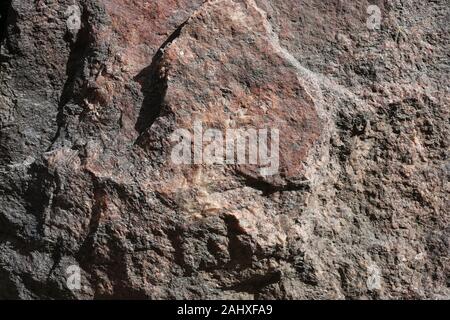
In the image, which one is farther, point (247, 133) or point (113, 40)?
point (113, 40)

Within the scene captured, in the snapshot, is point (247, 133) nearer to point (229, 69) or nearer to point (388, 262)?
A: point (229, 69)

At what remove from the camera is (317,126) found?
1624 millimetres

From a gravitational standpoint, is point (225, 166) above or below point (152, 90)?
below

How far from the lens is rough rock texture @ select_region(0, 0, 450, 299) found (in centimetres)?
160

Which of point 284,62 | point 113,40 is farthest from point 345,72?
point 113,40

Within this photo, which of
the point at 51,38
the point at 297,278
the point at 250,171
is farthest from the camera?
the point at 51,38

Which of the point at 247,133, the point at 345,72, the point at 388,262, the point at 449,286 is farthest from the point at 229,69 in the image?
the point at 449,286

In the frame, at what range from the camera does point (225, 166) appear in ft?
5.20

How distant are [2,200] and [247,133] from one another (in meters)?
0.73

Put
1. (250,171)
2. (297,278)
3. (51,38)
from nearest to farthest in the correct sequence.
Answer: (250,171) < (297,278) < (51,38)

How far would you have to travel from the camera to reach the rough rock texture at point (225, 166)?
1599 millimetres

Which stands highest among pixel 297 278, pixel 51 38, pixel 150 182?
pixel 51 38

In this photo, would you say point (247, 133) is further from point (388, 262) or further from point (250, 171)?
point (388, 262)

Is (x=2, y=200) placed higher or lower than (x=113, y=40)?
lower
